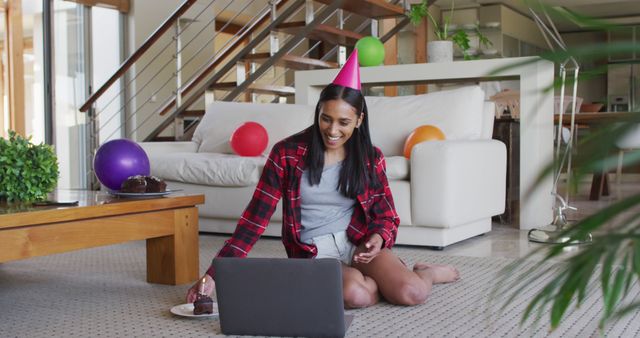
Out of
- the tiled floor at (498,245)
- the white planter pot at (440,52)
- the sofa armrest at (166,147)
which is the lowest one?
the tiled floor at (498,245)

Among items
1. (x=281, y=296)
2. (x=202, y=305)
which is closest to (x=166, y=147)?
(x=202, y=305)

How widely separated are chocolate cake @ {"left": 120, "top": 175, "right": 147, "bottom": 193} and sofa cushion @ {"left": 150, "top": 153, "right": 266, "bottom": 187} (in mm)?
1230

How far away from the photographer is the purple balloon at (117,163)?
122 inches

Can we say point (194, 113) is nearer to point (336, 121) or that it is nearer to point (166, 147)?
point (166, 147)

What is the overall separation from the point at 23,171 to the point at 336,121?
3.55ft

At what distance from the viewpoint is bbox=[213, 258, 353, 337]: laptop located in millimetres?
1920

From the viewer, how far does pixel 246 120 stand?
15.9 ft

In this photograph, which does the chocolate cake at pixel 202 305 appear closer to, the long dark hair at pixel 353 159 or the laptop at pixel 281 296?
the laptop at pixel 281 296

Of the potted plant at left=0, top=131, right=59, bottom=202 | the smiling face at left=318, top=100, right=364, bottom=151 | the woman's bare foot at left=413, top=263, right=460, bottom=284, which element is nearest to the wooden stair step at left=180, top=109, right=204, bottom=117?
the potted plant at left=0, top=131, right=59, bottom=202

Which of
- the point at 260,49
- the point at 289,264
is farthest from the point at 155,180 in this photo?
the point at 260,49

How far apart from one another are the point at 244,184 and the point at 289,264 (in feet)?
7.48

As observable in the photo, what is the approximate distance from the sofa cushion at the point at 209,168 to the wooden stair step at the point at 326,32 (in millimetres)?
1846

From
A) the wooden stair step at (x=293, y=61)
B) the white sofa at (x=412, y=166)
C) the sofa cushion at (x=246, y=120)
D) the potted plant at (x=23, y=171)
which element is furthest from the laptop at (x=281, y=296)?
the wooden stair step at (x=293, y=61)

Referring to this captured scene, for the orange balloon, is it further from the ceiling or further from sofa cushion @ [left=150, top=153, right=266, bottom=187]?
the ceiling
